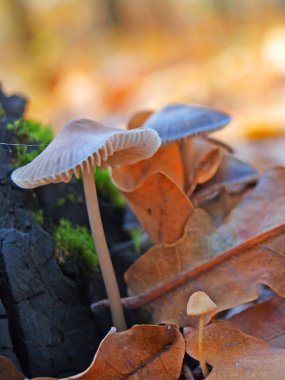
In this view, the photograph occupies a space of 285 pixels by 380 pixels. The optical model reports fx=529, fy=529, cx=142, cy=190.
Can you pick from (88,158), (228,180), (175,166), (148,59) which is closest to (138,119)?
(175,166)

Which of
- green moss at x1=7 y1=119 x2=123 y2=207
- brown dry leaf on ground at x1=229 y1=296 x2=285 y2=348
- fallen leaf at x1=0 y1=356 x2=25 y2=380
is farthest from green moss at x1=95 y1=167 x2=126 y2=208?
fallen leaf at x1=0 y1=356 x2=25 y2=380

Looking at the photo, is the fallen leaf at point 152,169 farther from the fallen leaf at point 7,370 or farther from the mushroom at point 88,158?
the fallen leaf at point 7,370

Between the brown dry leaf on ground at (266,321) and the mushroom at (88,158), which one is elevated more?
the mushroom at (88,158)

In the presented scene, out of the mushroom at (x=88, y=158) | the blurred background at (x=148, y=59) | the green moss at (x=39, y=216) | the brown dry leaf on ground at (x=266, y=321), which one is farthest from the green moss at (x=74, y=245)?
the blurred background at (x=148, y=59)

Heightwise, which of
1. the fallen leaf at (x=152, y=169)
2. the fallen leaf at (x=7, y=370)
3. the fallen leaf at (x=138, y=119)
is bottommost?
the fallen leaf at (x=7, y=370)

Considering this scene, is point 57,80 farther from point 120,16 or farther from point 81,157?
point 81,157

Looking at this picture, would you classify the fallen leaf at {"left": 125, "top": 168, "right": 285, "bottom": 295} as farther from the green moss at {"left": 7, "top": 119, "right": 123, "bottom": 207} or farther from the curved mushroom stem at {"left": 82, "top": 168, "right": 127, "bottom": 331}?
the green moss at {"left": 7, "top": 119, "right": 123, "bottom": 207}
